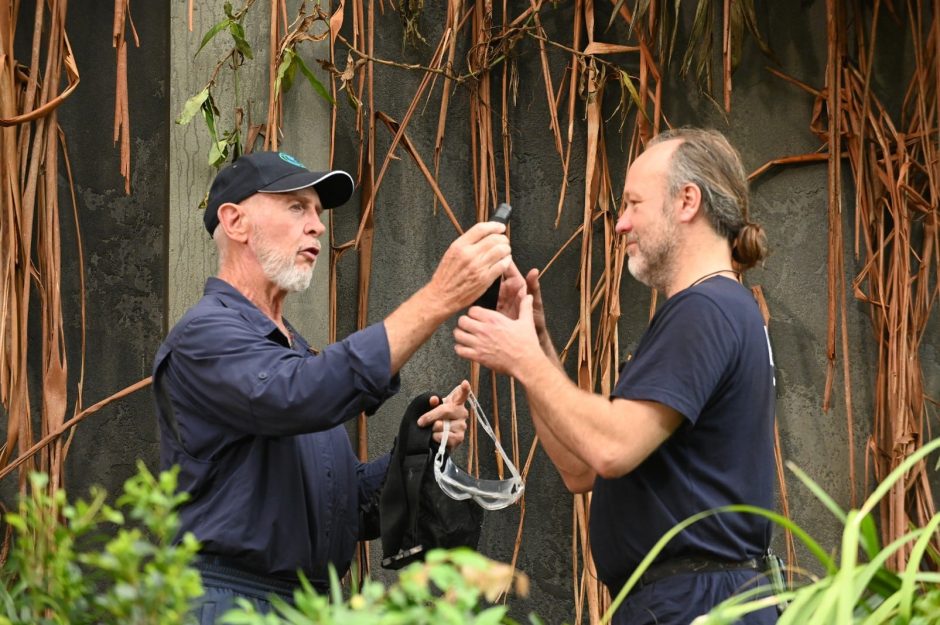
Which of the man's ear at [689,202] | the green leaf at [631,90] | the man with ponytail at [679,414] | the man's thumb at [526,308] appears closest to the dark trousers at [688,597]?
the man with ponytail at [679,414]

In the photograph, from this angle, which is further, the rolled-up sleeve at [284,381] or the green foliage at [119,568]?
the rolled-up sleeve at [284,381]

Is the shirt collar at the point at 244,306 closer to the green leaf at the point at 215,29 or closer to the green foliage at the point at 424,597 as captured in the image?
the green leaf at the point at 215,29

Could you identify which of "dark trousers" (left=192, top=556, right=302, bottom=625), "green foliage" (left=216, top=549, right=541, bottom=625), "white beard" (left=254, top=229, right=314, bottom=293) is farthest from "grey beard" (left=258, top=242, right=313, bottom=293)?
"green foliage" (left=216, top=549, right=541, bottom=625)

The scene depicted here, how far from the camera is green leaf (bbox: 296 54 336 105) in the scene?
2.75 metres

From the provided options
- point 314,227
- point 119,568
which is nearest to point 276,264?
point 314,227

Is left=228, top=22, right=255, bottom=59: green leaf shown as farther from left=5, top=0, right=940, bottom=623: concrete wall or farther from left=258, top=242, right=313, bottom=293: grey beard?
left=258, top=242, right=313, bottom=293: grey beard

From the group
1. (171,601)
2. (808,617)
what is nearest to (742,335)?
(808,617)

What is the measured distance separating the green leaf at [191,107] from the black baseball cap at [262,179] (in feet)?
1.21

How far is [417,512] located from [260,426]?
42 centimetres

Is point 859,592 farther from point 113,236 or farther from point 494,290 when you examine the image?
point 113,236

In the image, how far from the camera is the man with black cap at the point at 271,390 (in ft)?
6.25

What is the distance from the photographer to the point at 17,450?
288 centimetres

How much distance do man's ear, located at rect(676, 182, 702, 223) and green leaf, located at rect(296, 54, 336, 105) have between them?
3.58 feet

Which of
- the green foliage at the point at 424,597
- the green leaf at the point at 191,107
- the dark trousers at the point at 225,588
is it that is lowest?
the dark trousers at the point at 225,588
